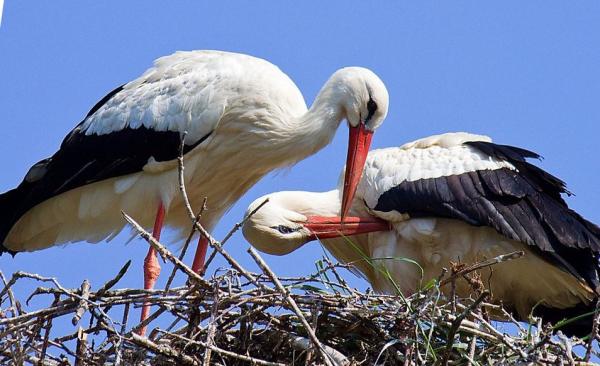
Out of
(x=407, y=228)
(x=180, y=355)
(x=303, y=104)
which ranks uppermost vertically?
(x=303, y=104)

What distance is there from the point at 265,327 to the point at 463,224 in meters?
1.90

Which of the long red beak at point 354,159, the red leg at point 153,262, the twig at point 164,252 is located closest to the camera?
the twig at point 164,252

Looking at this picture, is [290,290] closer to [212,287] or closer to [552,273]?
[212,287]

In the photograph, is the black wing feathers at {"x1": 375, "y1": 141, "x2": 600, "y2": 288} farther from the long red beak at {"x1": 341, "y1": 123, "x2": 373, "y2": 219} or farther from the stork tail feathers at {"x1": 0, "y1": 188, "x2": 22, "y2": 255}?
the stork tail feathers at {"x1": 0, "y1": 188, "x2": 22, "y2": 255}

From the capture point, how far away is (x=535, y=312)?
28.2ft

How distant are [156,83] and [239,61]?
0.52 m

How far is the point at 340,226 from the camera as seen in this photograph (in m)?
8.60

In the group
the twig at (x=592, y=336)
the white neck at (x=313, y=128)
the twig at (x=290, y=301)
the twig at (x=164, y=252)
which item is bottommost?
the twig at (x=592, y=336)

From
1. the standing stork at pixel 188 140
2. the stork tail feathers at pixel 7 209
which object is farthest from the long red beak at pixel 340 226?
the stork tail feathers at pixel 7 209

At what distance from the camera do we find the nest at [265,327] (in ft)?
20.9

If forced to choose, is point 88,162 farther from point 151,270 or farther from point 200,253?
point 200,253

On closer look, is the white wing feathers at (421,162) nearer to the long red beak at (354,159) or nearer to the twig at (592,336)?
the long red beak at (354,159)

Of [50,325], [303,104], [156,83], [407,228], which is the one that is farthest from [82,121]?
[50,325]

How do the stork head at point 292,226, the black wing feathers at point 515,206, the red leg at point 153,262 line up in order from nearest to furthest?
the black wing feathers at point 515,206, the stork head at point 292,226, the red leg at point 153,262
